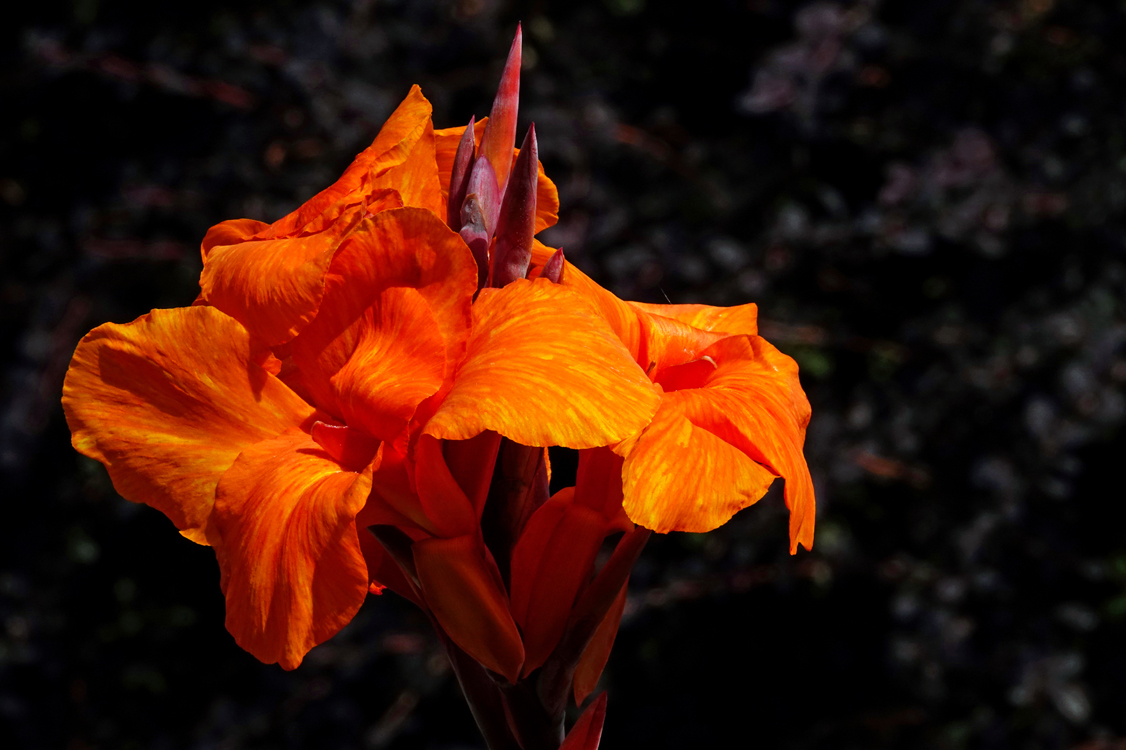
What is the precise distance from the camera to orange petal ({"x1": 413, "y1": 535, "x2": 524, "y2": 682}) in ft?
1.54

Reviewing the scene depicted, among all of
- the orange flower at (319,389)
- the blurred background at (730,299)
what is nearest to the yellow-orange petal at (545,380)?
the orange flower at (319,389)

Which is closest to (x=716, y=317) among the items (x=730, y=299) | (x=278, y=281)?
(x=278, y=281)

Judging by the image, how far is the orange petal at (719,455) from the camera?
420 millimetres

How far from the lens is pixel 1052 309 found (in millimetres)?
1462

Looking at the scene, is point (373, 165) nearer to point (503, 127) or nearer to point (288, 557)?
point (503, 127)

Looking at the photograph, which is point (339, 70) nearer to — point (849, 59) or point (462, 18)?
point (462, 18)

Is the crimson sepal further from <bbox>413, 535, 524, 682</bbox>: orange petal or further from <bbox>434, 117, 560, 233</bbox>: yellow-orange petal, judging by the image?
<bbox>434, 117, 560, 233</bbox>: yellow-orange petal

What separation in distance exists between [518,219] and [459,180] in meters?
0.05

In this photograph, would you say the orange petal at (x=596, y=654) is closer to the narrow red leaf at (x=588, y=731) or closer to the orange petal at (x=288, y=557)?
the narrow red leaf at (x=588, y=731)

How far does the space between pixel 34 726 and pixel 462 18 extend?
1.31 m

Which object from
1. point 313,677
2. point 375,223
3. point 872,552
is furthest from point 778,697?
point 375,223

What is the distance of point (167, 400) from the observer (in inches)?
18.7

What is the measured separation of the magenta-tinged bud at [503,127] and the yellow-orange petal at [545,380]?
3.9 inches

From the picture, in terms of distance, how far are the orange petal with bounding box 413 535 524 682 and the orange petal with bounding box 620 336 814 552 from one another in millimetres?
101
